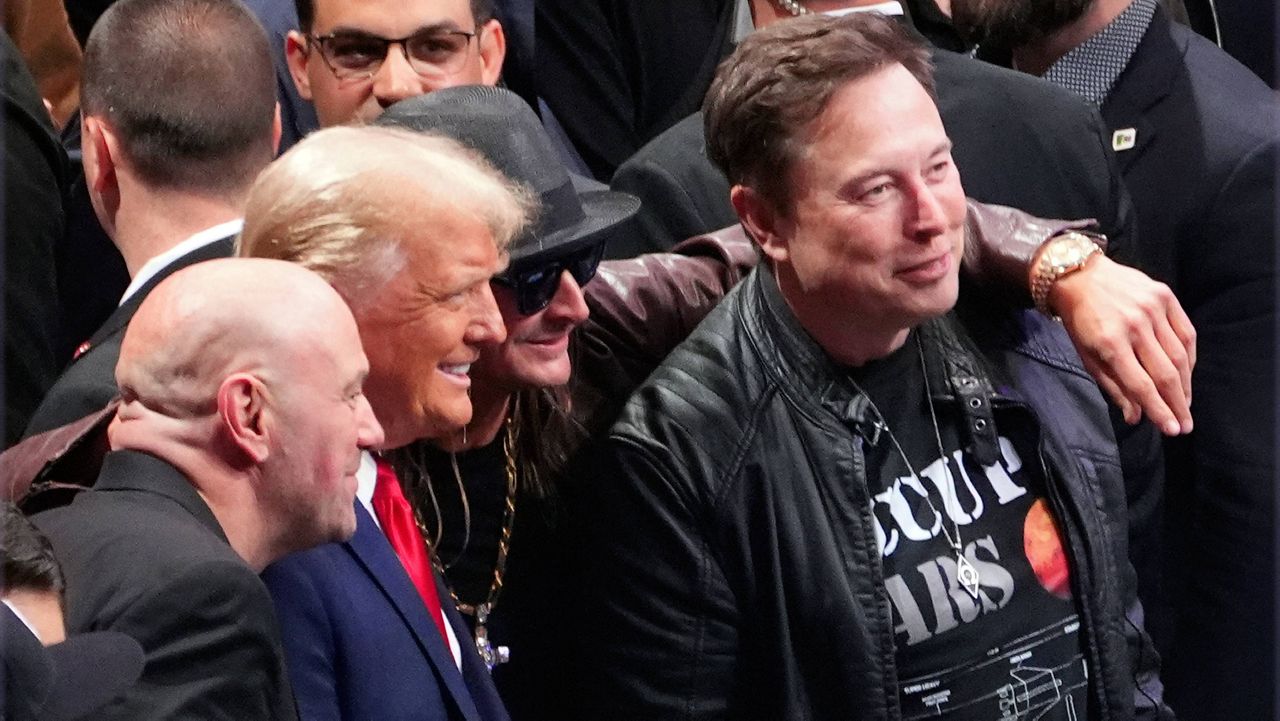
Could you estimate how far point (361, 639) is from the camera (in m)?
2.02

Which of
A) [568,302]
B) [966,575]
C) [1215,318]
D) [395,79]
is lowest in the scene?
[1215,318]

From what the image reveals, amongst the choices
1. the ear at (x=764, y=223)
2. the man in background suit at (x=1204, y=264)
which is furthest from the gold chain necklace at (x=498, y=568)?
the man in background suit at (x=1204, y=264)

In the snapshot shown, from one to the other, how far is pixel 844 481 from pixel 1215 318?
1005 millimetres

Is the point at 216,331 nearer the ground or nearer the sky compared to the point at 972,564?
nearer the sky

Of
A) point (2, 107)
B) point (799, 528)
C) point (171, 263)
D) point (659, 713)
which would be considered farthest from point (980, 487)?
point (2, 107)

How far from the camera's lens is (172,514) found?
1792mm

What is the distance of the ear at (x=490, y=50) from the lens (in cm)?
335

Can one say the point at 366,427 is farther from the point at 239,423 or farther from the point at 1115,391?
the point at 1115,391

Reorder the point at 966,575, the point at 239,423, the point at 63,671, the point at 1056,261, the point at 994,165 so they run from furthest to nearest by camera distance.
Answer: the point at 994,165, the point at 1056,261, the point at 966,575, the point at 239,423, the point at 63,671

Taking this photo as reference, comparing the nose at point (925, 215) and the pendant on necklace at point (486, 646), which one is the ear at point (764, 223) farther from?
the pendant on necklace at point (486, 646)

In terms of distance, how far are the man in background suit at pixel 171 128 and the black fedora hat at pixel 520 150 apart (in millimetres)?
391

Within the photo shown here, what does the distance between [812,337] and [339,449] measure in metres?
0.86

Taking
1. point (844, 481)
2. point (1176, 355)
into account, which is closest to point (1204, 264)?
point (1176, 355)

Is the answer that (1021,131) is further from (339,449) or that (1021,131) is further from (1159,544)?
(339,449)
